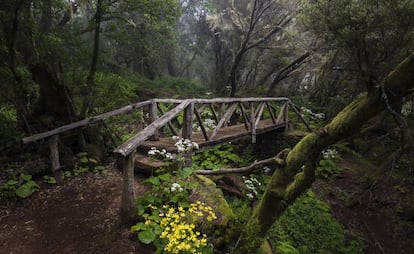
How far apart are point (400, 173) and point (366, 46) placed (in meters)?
5.29

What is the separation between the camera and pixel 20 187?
4.81 metres

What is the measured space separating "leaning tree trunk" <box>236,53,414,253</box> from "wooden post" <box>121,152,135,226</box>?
1610 millimetres

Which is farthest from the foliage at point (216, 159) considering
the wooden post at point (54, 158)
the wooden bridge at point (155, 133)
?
the wooden post at point (54, 158)

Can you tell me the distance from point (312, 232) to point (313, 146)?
12.6 feet

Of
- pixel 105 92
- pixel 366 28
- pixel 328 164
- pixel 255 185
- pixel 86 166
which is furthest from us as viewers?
pixel 328 164

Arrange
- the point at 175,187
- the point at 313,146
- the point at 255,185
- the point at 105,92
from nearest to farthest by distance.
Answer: the point at 175,187 < the point at 313,146 < the point at 105,92 < the point at 255,185

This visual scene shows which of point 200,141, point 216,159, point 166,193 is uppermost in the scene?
point 200,141

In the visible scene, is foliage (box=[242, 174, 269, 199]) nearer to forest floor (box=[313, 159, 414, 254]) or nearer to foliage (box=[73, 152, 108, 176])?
forest floor (box=[313, 159, 414, 254])

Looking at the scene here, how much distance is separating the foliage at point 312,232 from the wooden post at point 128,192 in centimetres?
382

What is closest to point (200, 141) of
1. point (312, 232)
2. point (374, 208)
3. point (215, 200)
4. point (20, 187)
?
point (215, 200)

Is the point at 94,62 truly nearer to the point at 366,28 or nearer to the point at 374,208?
the point at 366,28

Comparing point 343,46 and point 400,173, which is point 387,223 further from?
point 343,46

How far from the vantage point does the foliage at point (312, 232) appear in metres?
6.94

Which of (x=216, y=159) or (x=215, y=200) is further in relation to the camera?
(x=216, y=159)
